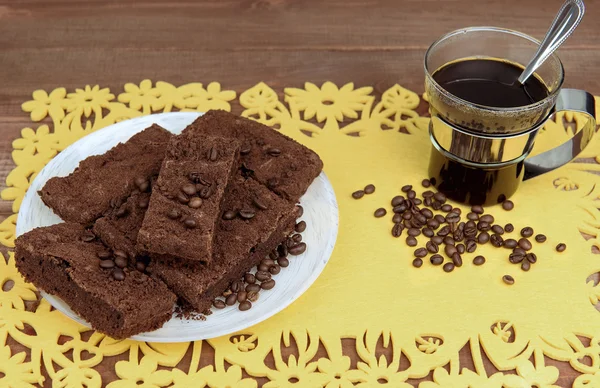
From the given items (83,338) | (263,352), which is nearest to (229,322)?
(263,352)

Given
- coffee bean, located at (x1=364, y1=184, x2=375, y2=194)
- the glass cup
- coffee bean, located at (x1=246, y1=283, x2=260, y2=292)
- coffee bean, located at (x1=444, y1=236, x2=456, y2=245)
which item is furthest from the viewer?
coffee bean, located at (x1=364, y1=184, x2=375, y2=194)

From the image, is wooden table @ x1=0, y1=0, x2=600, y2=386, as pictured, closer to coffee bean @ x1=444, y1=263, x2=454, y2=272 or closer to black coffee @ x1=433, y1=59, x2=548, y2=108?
black coffee @ x1=433, y1=59, x2=548, y2=108

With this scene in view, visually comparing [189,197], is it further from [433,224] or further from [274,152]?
[433,224]

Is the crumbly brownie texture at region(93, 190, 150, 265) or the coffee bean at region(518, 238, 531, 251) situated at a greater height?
the crumbly brownie texture at region(93, 190, 150, 265)

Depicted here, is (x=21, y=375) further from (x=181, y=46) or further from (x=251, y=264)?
(x=181, y=46)

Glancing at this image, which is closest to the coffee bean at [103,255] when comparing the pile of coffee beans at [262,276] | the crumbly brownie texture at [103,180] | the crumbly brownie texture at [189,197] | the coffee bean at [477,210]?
the crumbly brownie texture at [189,197]

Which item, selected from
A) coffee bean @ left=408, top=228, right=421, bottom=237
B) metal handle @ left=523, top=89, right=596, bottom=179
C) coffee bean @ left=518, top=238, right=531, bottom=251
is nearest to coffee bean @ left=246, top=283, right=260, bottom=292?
coffee bean @ left=408, top=228, right=421, bottom=237

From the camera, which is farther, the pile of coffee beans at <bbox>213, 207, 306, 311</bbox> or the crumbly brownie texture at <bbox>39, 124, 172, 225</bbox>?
the crumbly brownie texture at <bbox>39, 124, 172, 225</bbox>
